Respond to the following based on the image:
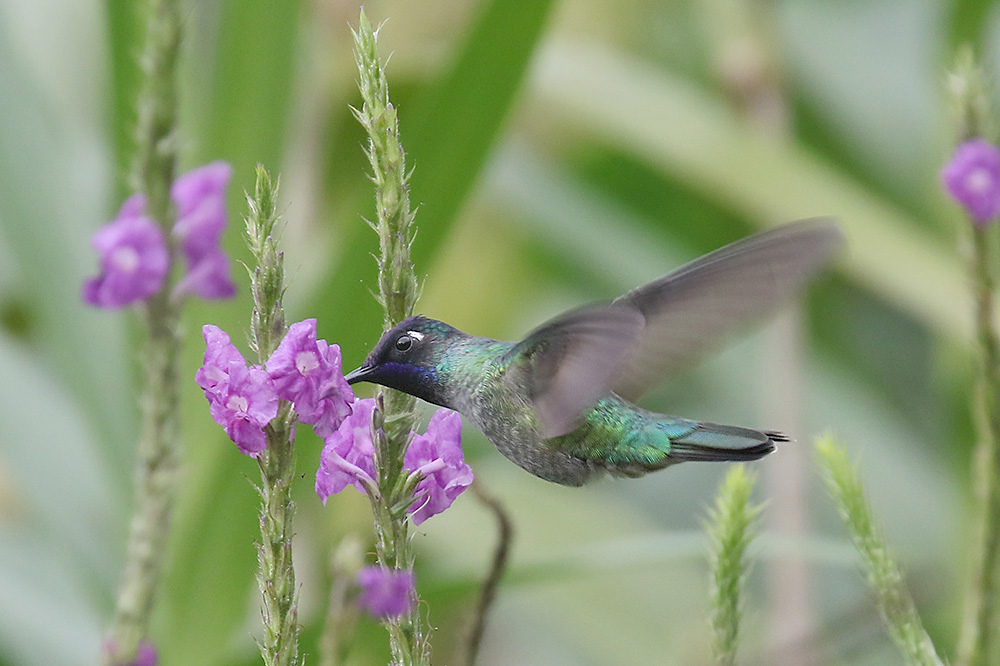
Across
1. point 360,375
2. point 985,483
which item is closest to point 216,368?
point 360,375

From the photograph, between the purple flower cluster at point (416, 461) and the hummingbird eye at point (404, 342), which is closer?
the purple flower cluster at point (416, 461)

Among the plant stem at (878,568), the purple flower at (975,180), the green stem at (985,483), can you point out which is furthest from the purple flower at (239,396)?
→ the purple flower at (975,180)

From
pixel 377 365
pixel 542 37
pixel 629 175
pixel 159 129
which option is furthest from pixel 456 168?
pixel 629 175

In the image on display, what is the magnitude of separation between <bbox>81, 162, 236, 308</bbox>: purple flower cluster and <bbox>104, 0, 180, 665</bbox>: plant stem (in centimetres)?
2

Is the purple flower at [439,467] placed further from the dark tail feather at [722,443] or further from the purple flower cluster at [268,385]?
the dark tail feather at [722,443]

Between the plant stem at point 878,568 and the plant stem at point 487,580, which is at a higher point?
the plant stem at point 878,568

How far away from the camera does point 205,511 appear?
5.48 ft

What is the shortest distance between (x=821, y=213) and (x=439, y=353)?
4.70 feet

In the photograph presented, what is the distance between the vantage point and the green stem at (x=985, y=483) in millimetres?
1059

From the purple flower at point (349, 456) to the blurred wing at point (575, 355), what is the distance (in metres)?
0.18

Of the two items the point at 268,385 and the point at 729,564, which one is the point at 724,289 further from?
the point at 268,385

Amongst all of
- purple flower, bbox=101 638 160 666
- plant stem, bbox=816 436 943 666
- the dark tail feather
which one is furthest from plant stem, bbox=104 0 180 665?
plant stem, bbox=816 436 943 666

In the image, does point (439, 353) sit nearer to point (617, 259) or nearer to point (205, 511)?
point (205, 511)

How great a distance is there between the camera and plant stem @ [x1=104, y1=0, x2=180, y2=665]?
1.11m
